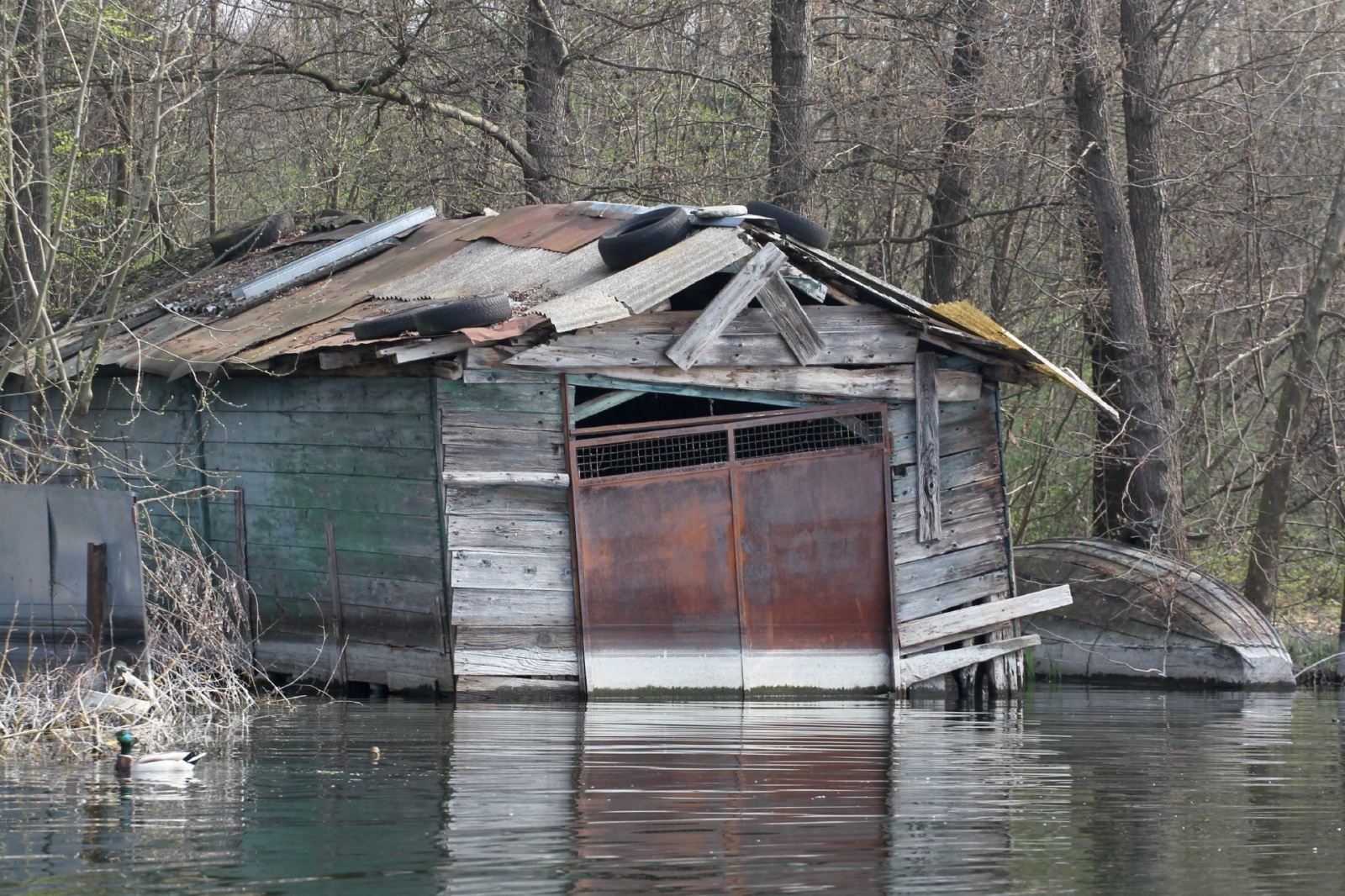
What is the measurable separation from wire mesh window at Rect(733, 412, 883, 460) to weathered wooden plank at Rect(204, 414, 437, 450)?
2666 mm

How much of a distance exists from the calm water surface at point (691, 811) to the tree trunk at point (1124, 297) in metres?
5.94

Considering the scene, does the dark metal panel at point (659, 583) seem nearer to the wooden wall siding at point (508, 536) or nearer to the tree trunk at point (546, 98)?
the wooden wall siding at point (508, 536)

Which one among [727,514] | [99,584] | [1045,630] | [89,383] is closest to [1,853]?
[99,584]

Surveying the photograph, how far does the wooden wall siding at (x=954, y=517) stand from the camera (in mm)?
14617

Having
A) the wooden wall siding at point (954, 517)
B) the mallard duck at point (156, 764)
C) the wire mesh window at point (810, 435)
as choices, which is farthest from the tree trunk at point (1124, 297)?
the mallard duck at point (156, 764)

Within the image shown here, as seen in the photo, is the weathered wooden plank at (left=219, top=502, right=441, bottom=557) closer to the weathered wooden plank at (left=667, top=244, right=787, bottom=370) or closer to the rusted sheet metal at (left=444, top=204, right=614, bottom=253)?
the weathered wooden plank at (left=667, top=244, right=787, bottom=370)

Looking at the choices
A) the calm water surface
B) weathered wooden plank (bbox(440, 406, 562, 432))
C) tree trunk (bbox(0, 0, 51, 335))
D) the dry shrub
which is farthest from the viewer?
weathered wooden plank (bbox(440, 406, 562, 432))

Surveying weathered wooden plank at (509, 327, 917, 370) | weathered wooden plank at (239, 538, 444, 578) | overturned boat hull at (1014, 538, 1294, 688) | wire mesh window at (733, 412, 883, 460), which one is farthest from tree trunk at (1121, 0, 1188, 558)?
weathered wooden plank at (239, 538, 444, 578)

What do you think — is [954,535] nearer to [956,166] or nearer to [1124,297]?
[1124,297]

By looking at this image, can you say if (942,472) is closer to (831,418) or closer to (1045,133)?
(831,418)

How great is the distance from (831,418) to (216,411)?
5.42 m

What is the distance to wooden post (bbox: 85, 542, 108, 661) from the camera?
10711 mm

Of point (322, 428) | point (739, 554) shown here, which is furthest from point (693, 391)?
point (322, 428)

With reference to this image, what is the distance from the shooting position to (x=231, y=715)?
1154 centimetres
